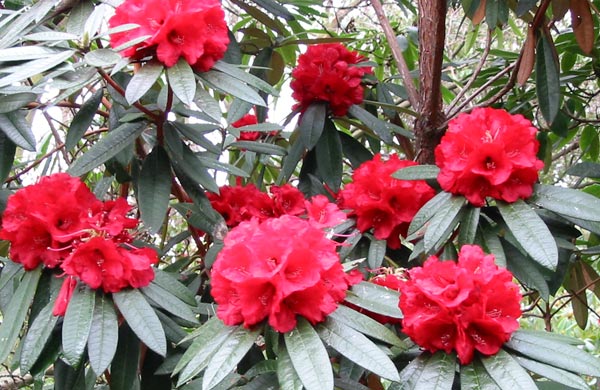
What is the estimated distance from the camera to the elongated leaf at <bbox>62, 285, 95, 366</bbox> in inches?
38.8

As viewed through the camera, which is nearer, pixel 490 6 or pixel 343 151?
pixel 490 6

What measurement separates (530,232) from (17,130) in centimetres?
84

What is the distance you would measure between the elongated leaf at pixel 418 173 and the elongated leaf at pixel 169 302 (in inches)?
16.3

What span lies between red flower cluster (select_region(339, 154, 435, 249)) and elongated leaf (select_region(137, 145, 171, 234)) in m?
0.34

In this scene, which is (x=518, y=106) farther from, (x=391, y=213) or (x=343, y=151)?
(x=391, y=213)

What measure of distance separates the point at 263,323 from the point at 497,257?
0.43 m

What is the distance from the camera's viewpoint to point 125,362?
1177mm

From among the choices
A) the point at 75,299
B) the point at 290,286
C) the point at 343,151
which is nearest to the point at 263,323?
the point at 290,286

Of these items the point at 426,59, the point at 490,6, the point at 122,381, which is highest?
the point at 490,6

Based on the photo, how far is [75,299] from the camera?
1.07m

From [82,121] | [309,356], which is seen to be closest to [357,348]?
[309,356]

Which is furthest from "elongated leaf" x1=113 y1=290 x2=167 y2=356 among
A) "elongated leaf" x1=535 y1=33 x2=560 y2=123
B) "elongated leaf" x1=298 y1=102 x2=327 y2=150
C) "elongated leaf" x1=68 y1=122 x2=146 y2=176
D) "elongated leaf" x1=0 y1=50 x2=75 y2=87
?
"elongated leaf" x1=535 y1=33 x2=560 y2=123

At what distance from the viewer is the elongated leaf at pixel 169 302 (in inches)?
44.5

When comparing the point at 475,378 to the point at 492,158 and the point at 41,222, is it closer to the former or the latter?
the point at 492,158
